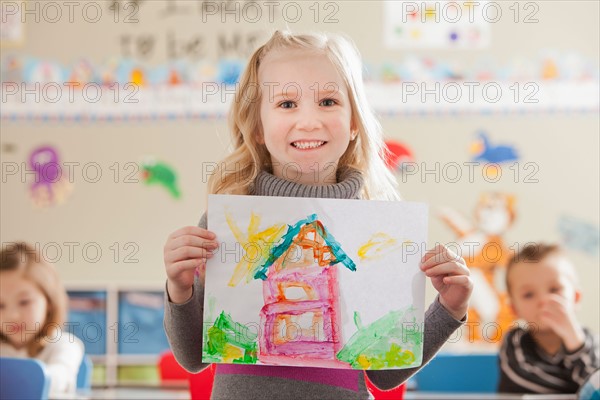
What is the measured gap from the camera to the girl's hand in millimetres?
1023

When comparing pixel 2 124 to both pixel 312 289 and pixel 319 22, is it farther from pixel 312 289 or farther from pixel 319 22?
pixel 312 289

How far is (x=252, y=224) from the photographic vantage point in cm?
107

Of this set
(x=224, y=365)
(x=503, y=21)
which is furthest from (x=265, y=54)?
(x=503, y=21)

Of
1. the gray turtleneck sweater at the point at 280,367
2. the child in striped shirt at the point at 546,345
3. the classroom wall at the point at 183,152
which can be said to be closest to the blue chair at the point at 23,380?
the gray turtleneck sweater at the point at 280,367

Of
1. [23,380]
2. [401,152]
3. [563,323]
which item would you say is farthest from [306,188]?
[401,152]

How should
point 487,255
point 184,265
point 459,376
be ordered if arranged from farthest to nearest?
1. point 487,255
2. point 459,376
3. point 184,265

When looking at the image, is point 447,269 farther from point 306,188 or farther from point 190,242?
point 190,242

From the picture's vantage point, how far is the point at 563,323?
2193 millimetres

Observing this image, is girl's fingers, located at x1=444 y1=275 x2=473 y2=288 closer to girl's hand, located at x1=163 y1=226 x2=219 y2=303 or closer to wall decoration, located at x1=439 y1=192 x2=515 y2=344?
girl's hand, located at x1=163 y1=226 x2=219 y2=303

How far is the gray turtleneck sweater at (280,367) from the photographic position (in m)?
1.08

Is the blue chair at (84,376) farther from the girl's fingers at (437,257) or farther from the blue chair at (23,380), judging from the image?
the girl's fingers at (437,257)

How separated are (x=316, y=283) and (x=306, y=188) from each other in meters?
0.13

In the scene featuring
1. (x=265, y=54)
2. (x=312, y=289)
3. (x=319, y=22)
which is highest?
(x=319, y=22)

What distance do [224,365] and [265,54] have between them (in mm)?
438
